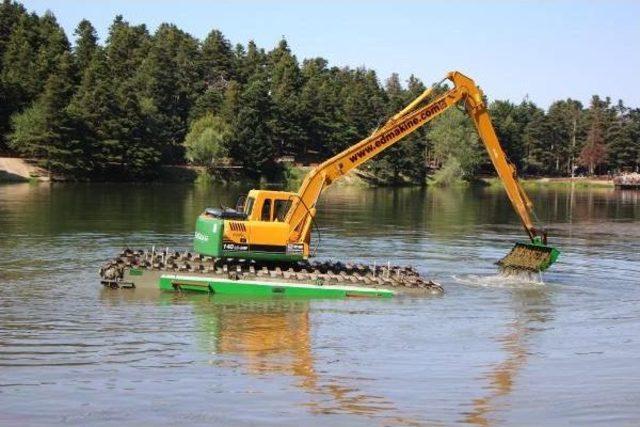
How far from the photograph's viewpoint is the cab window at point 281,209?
96.5 feet

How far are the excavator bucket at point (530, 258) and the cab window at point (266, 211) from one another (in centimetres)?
1021

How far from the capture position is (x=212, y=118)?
5453 inches

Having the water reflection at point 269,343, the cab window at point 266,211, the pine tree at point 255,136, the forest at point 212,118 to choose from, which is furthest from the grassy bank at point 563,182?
the water reflection at point 269,343

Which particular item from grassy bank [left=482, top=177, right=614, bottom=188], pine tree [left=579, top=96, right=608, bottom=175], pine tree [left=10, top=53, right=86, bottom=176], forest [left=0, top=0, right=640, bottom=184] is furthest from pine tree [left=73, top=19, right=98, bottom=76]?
pine tree [left=579, top=96, right=608, bottom=175]

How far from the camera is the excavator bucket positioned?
106ft

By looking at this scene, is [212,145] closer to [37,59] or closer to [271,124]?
[271,124]

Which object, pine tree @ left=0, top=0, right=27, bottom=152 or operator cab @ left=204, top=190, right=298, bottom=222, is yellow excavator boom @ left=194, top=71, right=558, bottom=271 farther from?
pine tree @ left=0, top=0, right=27, bottom=152

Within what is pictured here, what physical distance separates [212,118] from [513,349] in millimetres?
121124

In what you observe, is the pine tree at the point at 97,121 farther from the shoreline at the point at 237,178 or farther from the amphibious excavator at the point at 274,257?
the amphibious excavator at the point at 274,257

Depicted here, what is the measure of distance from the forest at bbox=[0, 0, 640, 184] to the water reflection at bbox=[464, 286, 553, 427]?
89637 mm

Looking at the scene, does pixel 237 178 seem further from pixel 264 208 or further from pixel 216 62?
pixel 264 208

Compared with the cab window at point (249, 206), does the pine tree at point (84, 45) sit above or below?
above

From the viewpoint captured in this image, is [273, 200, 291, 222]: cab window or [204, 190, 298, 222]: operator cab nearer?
[204, 190, 298, 222]: operator cab

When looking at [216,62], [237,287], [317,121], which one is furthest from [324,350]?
[216,62]
